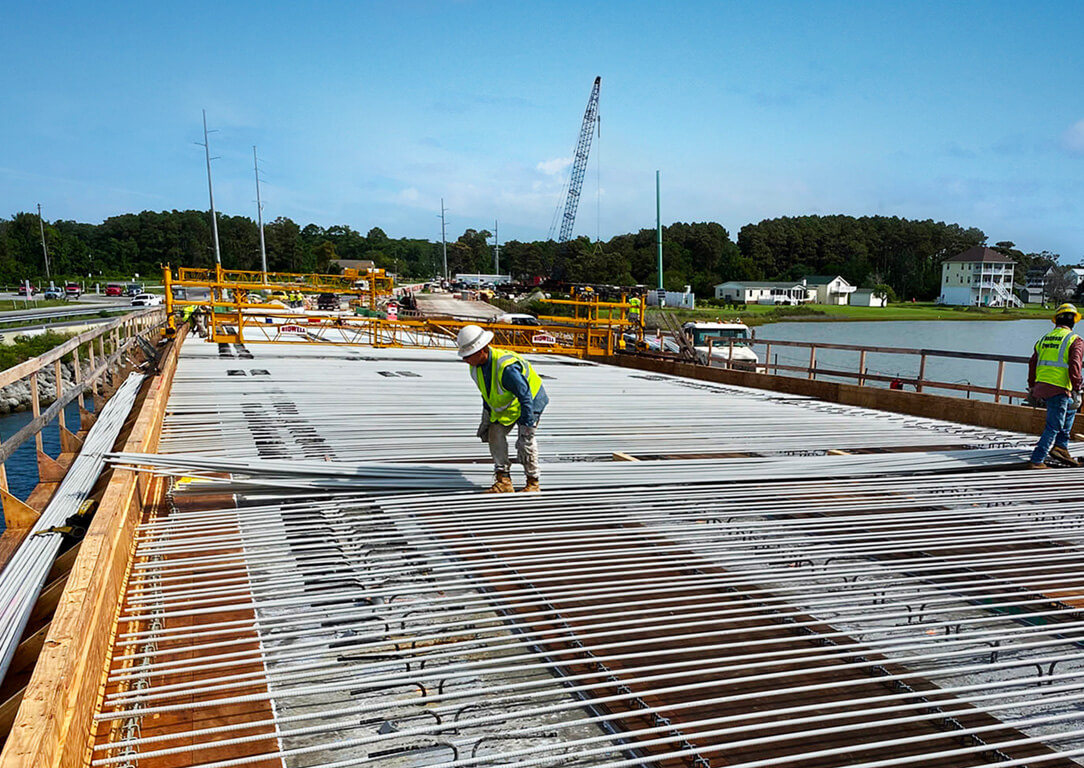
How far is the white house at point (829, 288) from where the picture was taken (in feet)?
409

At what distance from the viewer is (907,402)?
11688mm

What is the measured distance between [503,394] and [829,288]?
130 m

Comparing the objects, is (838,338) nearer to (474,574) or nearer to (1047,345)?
(1047,345)

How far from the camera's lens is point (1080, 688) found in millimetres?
3326

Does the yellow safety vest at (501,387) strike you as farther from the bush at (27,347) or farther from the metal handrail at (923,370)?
the bush at (27,347)

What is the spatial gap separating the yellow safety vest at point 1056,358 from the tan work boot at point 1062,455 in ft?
2.27

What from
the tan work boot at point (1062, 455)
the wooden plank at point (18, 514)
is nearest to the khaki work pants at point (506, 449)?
the wooden plank at point (18, 514)

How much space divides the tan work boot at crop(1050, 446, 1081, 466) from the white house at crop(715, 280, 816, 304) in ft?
366

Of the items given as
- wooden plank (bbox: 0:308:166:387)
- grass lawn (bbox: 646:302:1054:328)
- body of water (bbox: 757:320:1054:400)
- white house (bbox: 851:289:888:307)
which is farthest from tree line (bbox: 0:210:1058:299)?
wooden plank (bbox: 0:308:166:387)

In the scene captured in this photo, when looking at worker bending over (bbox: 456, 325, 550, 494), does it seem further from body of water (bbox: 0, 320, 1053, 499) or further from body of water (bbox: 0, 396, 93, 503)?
body of water (bbox: 0, 320, 1053, 499)

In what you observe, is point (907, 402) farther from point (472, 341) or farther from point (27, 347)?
point (27, 347)

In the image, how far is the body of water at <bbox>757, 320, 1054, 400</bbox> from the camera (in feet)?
137

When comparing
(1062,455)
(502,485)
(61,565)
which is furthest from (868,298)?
(61,565)

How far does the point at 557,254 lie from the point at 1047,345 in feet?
328
